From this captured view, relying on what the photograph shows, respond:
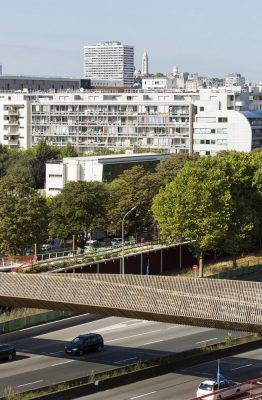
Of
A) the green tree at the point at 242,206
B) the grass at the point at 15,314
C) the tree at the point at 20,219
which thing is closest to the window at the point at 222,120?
the green tree at the point at 242,206

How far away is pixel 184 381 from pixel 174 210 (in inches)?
878

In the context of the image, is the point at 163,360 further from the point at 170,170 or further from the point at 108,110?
the point at 108,110

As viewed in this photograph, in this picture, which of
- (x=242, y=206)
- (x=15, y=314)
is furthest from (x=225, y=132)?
(x=15, y=314)

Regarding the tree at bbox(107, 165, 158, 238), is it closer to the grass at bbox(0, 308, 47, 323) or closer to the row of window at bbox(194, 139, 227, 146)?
the grass at bbox(0, 308, 47, 323)

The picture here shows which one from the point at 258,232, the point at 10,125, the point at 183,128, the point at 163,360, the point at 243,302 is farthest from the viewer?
the point at 10,125

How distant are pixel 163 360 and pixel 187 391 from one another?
3.65 m

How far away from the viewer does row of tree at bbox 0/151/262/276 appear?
54.5m

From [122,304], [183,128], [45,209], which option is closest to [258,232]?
[45,209]

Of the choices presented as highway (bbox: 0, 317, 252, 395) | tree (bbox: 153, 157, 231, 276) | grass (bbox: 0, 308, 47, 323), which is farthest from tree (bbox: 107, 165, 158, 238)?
grass (bbox: 0, 308, 47, 323)

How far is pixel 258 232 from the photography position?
2341 inches

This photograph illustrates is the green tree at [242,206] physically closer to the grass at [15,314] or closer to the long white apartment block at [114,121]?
the grass at [15,314]

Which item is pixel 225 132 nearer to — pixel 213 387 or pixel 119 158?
pixel 119 158

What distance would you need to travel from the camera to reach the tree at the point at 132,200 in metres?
64.2

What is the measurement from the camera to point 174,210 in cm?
5444
